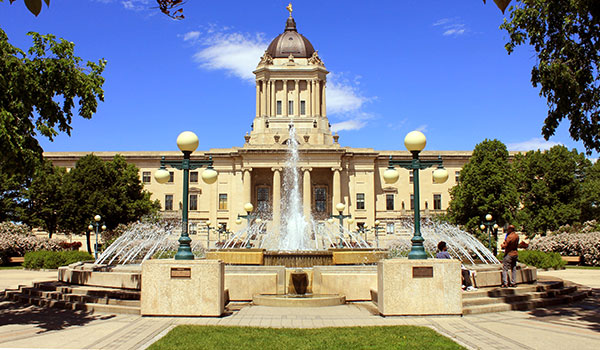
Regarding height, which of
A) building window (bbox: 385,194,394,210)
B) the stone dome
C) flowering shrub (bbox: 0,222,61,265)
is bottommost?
flowering shrub (bbox: 0,222,61,265)

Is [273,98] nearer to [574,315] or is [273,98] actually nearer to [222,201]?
[222,201]

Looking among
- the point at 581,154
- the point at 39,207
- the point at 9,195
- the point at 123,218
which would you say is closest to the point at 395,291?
the point at 123,218

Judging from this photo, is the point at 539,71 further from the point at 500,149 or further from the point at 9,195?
the point at 9,195

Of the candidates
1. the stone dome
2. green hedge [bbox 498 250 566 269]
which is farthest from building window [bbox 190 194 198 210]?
green hedge [bbox 498 250 566 269]

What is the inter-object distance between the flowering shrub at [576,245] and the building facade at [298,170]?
2264 cm

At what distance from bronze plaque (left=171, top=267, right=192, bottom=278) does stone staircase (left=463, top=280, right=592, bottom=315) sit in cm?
612

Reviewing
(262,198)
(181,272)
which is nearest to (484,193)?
(262,198)

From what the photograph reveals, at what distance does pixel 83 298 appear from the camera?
1223 cm

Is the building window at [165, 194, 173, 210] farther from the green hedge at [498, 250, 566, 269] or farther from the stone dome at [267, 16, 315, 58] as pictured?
the green hedge at [498, 250, 566, 269]

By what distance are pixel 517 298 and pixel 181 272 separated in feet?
26.9

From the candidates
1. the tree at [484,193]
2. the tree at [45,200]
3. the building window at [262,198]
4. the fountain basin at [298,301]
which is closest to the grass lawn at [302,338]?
the fountain basin at [298,301]

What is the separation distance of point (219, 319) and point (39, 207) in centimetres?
4667

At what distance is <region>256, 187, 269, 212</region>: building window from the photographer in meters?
62.5

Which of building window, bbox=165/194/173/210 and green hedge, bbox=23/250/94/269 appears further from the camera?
building window, bbox=165/194/173/210
